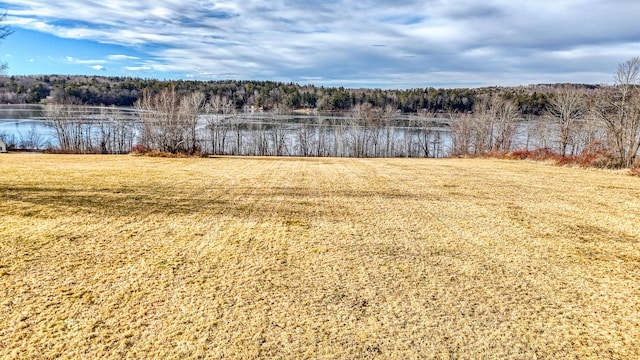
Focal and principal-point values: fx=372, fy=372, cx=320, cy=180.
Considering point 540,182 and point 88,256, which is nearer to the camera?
point 88,256

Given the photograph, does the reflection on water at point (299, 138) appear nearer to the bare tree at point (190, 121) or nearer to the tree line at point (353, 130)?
the tree line at point (353, 130)

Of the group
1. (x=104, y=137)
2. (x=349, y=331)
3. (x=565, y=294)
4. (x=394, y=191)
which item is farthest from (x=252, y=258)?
(x=104, y=137)

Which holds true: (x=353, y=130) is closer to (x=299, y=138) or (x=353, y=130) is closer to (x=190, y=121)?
(x=299, y=138)

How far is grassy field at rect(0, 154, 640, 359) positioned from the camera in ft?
11.4

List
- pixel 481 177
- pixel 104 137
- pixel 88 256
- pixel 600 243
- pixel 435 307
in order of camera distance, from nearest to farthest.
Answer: pixel 435 307, pixel 88 256, pixel 600 243, pixel 481 177, pixel 104 137

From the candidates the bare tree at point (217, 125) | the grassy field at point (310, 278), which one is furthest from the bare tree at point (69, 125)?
the grassy field at point (310, 278)

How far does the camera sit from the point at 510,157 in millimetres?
31062

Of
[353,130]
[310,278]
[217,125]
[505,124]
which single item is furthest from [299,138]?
[310,278]

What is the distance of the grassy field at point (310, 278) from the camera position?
3.47m

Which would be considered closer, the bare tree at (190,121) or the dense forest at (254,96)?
the bare tree at (190,121)

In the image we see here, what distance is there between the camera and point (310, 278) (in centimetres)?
491

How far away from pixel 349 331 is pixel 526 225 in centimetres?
590

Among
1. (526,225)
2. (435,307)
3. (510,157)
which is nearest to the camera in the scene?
(435,307)

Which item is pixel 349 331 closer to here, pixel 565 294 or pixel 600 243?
pixel 565 294
